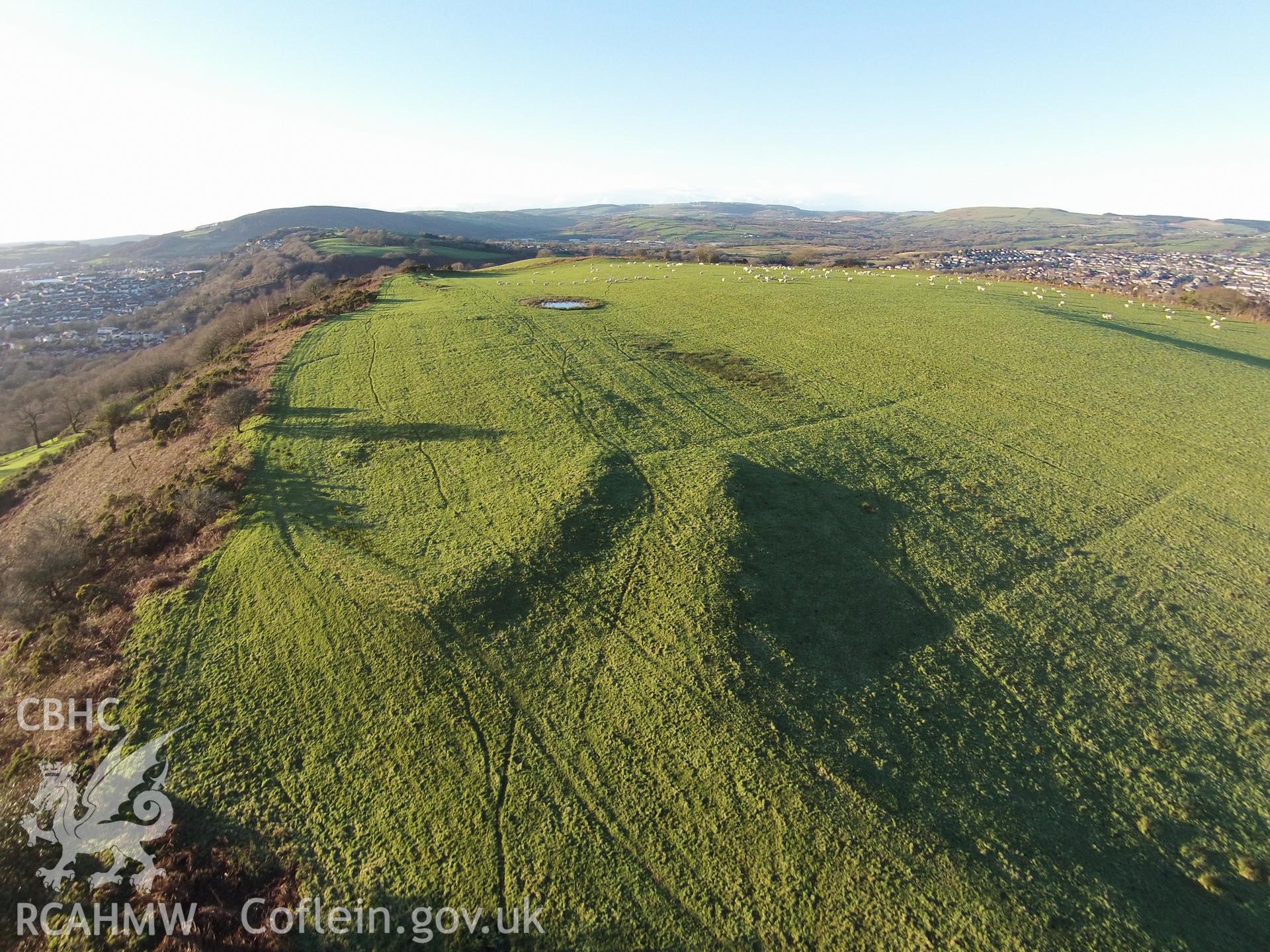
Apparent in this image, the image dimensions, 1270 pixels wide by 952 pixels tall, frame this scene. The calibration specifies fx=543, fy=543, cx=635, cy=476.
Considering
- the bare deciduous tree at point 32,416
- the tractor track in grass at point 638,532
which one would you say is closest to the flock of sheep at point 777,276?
the tractor track in grass at point 638,532

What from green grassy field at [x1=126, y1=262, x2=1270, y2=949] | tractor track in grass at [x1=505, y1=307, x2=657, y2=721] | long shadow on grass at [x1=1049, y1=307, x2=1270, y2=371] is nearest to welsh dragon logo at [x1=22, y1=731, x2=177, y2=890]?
green grassy field at [x1=126, y1=262, x2=1270, y2=949]

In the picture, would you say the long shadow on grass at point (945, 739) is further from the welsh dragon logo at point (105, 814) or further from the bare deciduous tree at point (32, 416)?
the bare deciduous tree at point (32, 416)

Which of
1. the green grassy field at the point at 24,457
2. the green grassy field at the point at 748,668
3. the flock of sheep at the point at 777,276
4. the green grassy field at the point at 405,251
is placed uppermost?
the green grassy field at the point at 405,251

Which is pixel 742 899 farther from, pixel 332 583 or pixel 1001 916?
pixel 332 583

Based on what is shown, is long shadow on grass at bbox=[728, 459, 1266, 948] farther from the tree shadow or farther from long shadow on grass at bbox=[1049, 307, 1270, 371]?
long shadow on grass at bbox=[1049, 307, 1270, 371]

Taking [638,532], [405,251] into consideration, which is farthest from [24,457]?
[405,251]

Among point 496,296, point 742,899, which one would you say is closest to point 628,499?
point 742,899
